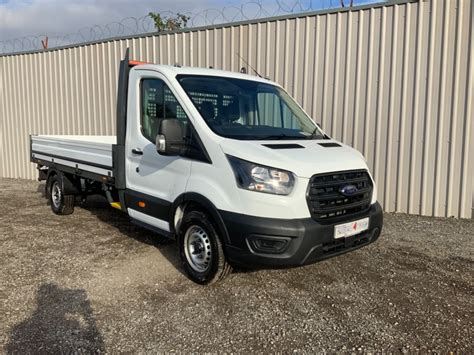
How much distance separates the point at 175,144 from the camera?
424cm

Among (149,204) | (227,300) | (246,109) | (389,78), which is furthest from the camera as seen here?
(389,78)

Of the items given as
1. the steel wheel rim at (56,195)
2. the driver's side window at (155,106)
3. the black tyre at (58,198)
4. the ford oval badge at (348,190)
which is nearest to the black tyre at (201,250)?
the driver's side window at (155,106)

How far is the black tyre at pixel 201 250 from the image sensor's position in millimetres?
4020

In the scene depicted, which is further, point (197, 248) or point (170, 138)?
point (197, 248)

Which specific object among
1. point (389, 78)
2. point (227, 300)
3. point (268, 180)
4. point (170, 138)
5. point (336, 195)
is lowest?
point (227, 300)

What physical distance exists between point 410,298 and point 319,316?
1.01 meters

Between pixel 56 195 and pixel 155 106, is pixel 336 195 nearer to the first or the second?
pixel 155 106

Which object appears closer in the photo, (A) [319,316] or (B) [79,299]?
(A) [319,316]

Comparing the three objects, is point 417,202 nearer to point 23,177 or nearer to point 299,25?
point 299,25

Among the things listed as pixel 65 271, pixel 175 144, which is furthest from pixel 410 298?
pixel 65 271

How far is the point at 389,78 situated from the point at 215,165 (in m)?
4.94

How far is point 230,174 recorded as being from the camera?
379 cm

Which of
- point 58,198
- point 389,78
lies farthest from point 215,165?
point 389,78

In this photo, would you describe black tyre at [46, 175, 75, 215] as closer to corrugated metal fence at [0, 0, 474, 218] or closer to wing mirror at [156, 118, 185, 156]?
wing mirror at [156, 118, 185, 156]
